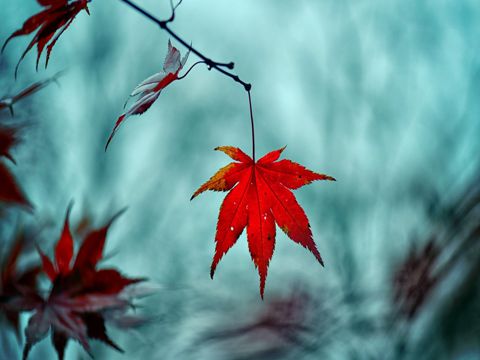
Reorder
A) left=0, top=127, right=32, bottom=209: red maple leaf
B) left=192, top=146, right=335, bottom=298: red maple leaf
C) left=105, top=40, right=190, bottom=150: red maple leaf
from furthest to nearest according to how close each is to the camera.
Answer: left=0, top=127, right=32, bottom=209: red maple leaf
left=192, top=146, right=335, bottom=298: red maple leaf
left=105, top=40, right=190, bottom=150: red maple leaf

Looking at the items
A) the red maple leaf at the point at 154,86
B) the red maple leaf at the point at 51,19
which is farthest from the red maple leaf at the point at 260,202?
the red maple leaf at the point at 51,19

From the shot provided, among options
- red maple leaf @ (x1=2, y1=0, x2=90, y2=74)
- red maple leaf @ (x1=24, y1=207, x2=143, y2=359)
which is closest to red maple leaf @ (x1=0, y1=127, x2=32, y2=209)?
red maple leaf @ (x1=24, y1=207, x2=143, y2=359)

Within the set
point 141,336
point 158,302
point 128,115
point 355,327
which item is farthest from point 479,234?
point 128,115

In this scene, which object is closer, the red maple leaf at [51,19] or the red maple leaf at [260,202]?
the red maple leaf at [51,19]

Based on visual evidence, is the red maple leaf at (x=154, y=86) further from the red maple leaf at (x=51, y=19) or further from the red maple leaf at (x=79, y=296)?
the red maple leaf at (x=79, y=296)

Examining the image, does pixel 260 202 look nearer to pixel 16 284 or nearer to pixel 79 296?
pixel 79 296

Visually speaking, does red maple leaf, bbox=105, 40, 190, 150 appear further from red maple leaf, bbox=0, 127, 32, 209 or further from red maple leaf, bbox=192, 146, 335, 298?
red maple leaf, bbox=0, 127, 32, 209

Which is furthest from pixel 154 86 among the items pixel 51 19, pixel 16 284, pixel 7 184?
pixel 16 284
